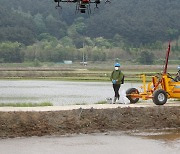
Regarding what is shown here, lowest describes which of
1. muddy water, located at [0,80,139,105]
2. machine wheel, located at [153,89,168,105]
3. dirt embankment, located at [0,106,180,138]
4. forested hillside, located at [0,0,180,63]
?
muddy water, located at [0,80,139,105]

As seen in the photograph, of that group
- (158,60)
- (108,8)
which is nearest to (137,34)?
(108,8)

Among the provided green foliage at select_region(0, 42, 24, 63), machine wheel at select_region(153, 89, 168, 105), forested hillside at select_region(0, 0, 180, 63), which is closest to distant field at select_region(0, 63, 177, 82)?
machine wheel at select_region(153, 89, 168, 105)

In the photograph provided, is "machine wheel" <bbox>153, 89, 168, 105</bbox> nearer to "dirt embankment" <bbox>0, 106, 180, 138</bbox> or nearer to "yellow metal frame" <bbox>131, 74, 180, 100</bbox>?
"yellow metal frame" <bbox>131, 74, 180, 100</bbox>

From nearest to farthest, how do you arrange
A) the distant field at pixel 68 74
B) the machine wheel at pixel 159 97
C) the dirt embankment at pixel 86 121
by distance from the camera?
the dirt embankment at pixel 86 121 → the machine wheel at pixel 159 97 → the distant field at pixel 68 74

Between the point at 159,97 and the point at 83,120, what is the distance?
4479mm

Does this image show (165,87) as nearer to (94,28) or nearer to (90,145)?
(90,145)

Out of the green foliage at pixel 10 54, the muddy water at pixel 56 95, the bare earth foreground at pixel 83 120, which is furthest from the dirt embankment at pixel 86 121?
the green foliage at pixel 10 54

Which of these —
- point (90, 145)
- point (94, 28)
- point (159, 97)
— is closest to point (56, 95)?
point (159, 97)

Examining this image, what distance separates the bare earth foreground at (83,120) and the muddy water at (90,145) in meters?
0.62

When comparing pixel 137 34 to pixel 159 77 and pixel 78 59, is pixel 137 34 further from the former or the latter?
pixel 159 77

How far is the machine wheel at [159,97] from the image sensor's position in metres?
19.7

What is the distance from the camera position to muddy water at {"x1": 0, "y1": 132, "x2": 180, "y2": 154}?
1341 centimetres

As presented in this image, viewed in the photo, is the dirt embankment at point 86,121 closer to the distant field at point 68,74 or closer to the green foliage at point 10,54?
the distant field at point 68,74

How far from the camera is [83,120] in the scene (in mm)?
16359
